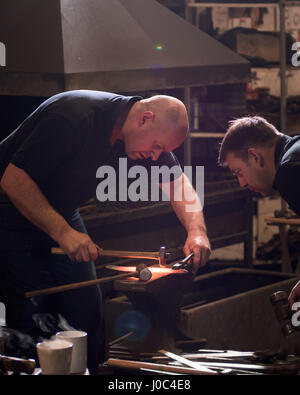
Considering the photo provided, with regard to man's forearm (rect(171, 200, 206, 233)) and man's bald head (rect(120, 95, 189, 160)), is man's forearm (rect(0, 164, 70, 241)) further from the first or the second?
man's forearm (rect(171, 200, 206, 233))

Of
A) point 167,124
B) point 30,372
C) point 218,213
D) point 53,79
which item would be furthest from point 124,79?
point 30,372

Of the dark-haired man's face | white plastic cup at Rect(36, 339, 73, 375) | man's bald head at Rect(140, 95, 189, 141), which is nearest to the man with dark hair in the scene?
the dark-haired man's face


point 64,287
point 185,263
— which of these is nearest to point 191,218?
point 185,263

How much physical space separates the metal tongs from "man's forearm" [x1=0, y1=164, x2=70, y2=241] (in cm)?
44

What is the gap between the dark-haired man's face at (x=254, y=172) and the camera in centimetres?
277

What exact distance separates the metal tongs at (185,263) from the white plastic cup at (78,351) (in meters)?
0.45

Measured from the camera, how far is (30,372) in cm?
195

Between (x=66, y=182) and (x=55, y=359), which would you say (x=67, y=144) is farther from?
(x=55, y=359)

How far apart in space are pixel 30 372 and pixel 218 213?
314 centimetres

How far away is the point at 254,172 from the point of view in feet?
9.18

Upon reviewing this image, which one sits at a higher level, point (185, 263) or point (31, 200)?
point (31, 200)

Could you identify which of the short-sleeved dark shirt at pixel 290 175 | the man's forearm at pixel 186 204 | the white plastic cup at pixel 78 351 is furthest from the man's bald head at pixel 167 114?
the white plastic cup at pixel 78 351

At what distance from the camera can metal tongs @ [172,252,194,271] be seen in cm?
248

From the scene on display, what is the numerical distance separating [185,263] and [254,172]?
0.50 m
